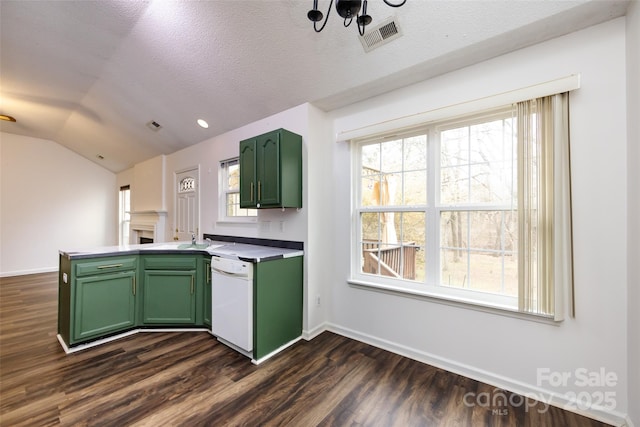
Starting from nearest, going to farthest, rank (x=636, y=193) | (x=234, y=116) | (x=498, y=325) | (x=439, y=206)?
(x=636, y=193)
(x=498, y=325)
(x=439, y=206)
(x=234, y=116)

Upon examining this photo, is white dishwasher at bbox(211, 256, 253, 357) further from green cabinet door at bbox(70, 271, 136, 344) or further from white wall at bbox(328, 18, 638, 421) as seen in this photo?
white wall at bbox(328, 18, 638, 421)

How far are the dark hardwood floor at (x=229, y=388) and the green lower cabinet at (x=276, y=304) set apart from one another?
0.14m

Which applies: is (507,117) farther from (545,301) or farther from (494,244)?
(545,301)

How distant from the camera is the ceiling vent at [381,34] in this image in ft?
6.16

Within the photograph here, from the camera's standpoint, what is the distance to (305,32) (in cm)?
208

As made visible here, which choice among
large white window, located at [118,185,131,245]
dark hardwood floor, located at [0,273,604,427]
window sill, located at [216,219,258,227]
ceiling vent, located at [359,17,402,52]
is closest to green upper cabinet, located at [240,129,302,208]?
window sill, located at [216,219,258,227]

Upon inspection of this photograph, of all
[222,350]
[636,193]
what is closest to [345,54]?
[636,193]

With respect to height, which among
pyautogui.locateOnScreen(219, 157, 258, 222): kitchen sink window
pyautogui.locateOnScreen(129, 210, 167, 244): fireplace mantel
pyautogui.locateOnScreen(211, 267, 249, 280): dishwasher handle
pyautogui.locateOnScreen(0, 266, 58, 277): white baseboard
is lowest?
pyautogui.locateOnScreen(0, 266, 58, 277): white baseboard

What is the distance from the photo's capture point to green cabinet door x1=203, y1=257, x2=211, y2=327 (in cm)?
281

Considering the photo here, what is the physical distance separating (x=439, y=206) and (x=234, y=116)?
8.43 ft

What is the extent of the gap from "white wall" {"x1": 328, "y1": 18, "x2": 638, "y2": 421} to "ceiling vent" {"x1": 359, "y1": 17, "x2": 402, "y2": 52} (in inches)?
22.6

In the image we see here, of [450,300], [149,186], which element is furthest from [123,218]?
[450,300]

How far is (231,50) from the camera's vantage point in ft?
7.82

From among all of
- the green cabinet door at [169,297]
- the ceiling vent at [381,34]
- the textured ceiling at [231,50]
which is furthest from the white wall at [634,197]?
the green cabinet door at [169,297]
